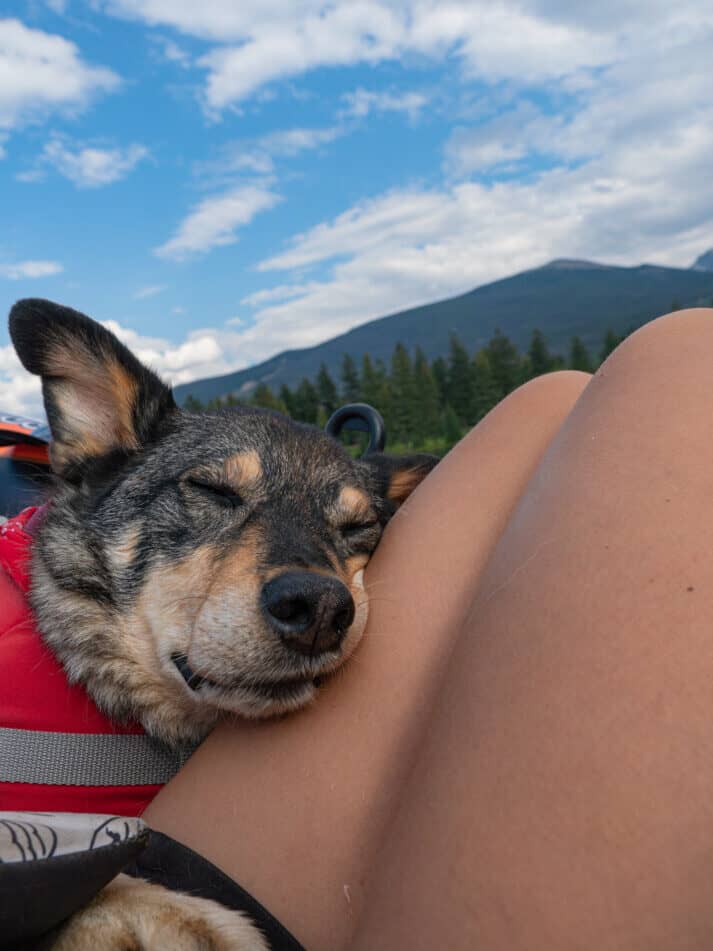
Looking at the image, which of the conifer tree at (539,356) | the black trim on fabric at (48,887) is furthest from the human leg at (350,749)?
the conifer tree at (539,356)

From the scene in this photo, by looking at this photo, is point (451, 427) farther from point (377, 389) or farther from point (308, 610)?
point (308, 610)

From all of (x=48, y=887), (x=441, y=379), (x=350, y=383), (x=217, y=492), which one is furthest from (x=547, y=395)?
(x=441, y=379)

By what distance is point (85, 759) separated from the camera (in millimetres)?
2645

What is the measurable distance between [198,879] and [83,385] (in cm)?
251

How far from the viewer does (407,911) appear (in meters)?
1.63

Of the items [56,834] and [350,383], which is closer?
[56,834]

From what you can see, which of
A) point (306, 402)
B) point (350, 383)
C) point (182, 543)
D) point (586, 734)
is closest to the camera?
point (586, 734)

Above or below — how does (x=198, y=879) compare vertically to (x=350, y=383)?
below

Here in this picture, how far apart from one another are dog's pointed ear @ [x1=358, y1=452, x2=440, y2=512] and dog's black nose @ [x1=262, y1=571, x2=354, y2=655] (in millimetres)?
1913

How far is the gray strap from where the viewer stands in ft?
8.25

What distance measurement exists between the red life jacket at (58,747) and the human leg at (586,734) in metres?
1.25

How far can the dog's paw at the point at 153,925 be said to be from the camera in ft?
5.28

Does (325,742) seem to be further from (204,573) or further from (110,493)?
(110,493)

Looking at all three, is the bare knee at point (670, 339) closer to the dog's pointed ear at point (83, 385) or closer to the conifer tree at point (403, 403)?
the dog's pointed ear at point (83, 385)
